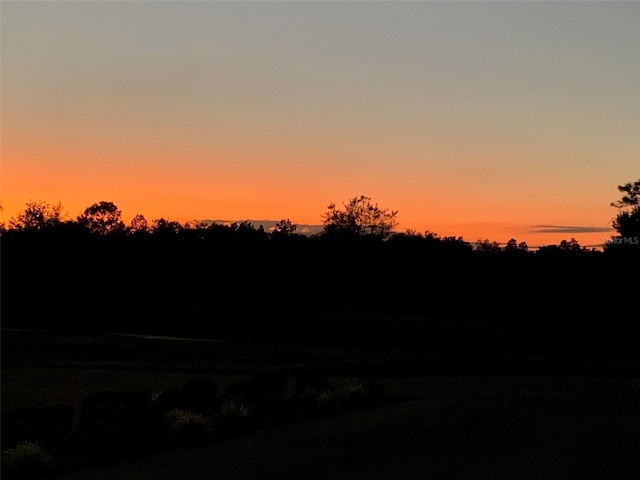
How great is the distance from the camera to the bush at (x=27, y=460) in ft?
36.5

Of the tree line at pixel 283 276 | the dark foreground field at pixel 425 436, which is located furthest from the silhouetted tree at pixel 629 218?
the dark foreground field at pixel 425 436

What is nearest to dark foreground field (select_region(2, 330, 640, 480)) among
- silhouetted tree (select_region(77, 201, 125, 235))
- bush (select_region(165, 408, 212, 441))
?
bush (select_region(165, 408, 212, 441))

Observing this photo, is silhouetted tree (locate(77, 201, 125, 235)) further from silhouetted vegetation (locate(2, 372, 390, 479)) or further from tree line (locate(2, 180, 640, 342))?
silhouetted vegetation (locate(2, 372, 390, 479))

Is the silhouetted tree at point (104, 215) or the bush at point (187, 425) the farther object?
the silhouetted tree at point (104, 215)

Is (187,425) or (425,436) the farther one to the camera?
(425,436)

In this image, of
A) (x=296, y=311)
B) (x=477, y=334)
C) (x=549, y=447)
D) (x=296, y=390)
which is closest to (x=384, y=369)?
(x=296, y=390)

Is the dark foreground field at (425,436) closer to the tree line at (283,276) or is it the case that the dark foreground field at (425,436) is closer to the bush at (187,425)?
the bush at (187,425)

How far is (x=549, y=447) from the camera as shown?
42.8ft

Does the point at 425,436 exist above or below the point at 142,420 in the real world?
below

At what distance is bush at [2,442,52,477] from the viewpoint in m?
11.1

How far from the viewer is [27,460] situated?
11312 millimetres

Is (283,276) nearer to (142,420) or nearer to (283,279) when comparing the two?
(283,279)

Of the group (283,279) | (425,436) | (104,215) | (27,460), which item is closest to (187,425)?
(27,460)

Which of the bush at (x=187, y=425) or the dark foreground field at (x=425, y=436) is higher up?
the bush at (x=187, y=425)
